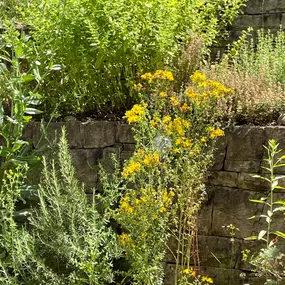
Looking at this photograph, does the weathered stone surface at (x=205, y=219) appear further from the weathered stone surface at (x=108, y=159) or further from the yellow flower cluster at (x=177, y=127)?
the weathered stone surface at (x=108, y=159)

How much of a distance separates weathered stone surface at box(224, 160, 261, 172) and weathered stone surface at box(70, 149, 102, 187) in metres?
1.00

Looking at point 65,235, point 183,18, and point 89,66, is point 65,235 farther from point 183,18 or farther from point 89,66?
point 183,18

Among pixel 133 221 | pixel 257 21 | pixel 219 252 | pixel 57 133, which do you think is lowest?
pixel 219 252

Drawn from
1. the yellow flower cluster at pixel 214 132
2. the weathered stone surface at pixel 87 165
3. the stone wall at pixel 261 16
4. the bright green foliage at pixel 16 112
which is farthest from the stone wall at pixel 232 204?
the stone wall at pixel 261 16

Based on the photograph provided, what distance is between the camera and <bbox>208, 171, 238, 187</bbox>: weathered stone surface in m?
3.43

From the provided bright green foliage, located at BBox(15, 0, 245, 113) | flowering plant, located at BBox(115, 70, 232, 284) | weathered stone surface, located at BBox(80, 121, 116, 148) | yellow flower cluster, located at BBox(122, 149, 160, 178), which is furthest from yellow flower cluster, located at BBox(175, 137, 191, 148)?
bright green foliage, located at BBox(15, 0, 245, 113)

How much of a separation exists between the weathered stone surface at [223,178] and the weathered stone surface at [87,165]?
89 cm

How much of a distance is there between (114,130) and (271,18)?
7.56 ft

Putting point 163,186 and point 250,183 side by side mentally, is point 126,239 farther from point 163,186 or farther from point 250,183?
point 250,183

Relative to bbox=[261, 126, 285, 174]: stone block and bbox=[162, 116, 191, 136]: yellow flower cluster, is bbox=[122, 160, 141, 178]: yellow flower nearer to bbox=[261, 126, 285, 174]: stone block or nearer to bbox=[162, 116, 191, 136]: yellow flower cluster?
bbox=[162, 116, 191, 136]: yellow flower cluster

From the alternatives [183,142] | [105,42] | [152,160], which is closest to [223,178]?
[183,142]

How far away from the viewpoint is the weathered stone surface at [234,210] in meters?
3.36

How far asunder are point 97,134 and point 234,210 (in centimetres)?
118

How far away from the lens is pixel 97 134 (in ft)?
12.9
